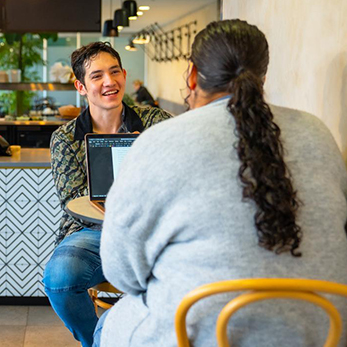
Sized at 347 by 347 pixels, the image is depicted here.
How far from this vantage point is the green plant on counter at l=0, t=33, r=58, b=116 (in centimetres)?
807

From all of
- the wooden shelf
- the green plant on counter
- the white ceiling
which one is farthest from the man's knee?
the white ceiling

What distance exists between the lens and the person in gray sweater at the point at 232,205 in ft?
4.48

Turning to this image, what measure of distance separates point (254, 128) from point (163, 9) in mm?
11693

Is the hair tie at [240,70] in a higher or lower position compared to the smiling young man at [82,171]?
higher

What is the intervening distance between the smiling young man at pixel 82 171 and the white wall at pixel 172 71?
23.0ft

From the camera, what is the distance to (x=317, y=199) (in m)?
1.42

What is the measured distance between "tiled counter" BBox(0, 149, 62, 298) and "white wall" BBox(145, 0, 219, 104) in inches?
249

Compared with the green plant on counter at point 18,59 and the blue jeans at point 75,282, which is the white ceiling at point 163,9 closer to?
the green plant on counter at point 18,59

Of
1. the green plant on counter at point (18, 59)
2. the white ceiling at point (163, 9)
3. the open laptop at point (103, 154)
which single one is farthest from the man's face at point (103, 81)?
the white ceiling at point (163, 9)

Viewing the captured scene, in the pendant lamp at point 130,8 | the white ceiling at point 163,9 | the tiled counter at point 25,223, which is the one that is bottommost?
the tiled counter at point 25,223

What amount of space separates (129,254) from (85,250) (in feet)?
3.17

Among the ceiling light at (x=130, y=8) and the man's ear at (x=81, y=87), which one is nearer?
the man's ear at (x=81, y=87)

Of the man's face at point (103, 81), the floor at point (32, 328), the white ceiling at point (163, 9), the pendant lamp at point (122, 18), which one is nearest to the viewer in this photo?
the man's face at point (103, 81)

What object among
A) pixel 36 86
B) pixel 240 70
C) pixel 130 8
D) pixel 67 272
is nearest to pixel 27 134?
pixel 36 86
